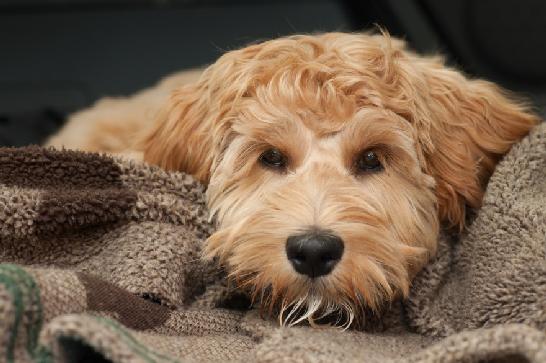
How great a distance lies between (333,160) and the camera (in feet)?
5.81

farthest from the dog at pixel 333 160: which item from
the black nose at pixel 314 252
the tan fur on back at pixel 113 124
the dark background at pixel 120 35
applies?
the dark background at pixel 120 35

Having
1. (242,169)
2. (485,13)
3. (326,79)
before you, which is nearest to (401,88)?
(326,79)

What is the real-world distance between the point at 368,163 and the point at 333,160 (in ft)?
0.30

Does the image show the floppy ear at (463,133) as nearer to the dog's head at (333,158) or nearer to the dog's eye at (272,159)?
the dog's head at (333,158)

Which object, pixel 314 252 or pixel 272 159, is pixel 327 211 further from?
pixel 272 159

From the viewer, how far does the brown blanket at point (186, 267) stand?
1.44 meters

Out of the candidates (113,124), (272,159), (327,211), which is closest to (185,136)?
(272,159)

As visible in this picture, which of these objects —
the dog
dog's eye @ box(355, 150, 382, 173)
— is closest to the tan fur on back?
the dog

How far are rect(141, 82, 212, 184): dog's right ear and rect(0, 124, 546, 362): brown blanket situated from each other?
68 millimetres

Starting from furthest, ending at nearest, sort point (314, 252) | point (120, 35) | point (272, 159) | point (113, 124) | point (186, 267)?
point (120, 35), point (113, 124), point (272, 159), point (186, 267), point (314, 252)

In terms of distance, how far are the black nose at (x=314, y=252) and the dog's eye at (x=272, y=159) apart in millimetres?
336

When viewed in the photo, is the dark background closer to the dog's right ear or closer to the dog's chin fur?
the dog's right ear

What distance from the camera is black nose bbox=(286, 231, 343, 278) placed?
150 cm

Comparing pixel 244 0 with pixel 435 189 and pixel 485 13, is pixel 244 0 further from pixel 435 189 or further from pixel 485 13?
pixel 435 189
